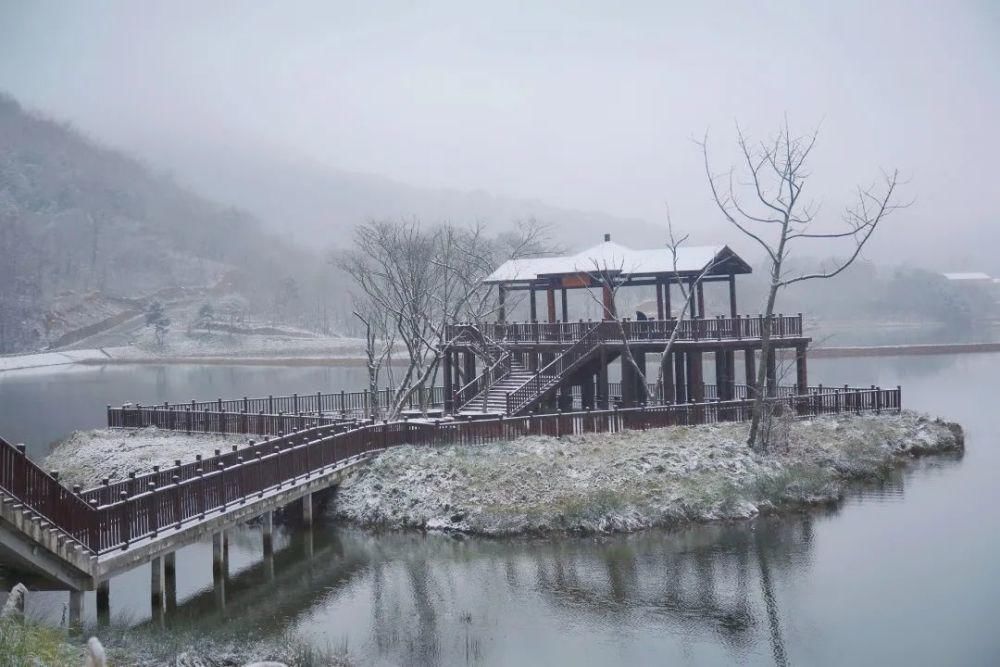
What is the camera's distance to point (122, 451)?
29.0 meters

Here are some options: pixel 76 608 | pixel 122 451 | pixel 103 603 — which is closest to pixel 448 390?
pixel 122 451

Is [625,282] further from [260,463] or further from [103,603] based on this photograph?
[103,603]

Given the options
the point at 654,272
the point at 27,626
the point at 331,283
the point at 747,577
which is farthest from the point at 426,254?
the point at 331,283

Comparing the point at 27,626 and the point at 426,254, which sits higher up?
the point at 426,254

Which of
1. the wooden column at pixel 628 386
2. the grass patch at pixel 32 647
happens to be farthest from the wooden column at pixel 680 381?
the grass patch at pixel 32 647

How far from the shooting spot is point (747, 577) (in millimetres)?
17219

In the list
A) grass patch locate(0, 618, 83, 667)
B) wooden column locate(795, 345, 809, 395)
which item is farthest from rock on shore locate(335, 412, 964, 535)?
grass patch locate(0, 618, 83, 667)

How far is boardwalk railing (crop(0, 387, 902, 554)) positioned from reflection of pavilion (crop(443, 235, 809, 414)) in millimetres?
2769

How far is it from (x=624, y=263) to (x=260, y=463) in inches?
741

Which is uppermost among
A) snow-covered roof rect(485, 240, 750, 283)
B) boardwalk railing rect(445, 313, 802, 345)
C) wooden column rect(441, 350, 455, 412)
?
snow-covered roof rect(485, 240, 750, 283)

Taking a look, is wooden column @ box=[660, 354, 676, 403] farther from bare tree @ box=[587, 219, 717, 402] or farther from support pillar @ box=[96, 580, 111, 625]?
support pillar @ box=[96, 580, 111, 625]

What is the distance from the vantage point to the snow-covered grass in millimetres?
27469

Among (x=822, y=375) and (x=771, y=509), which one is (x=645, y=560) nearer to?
(x=771, y=509)

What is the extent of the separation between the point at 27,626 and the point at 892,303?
16193cm
